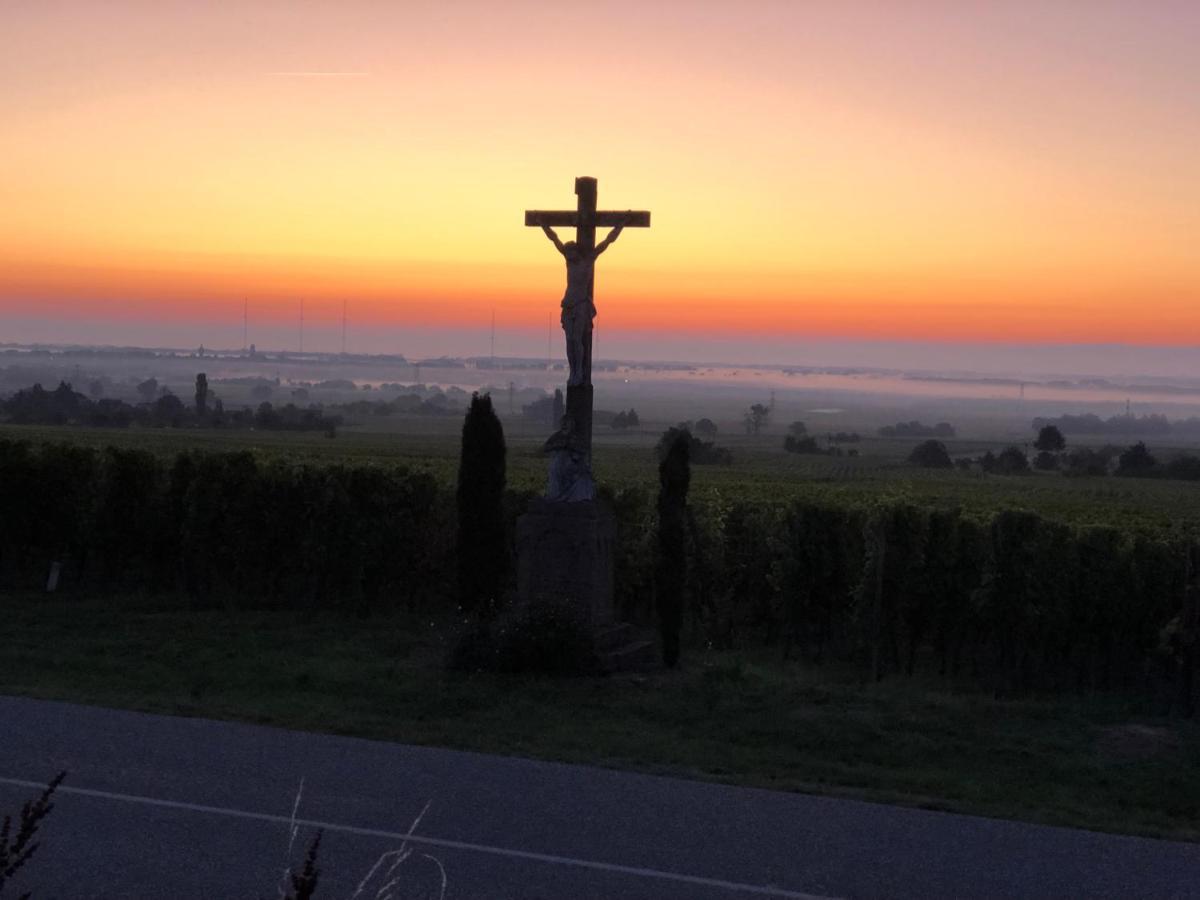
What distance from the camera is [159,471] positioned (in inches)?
822

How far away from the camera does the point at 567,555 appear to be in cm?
1301

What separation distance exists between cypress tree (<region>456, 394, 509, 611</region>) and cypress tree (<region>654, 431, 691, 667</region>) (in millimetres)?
3736

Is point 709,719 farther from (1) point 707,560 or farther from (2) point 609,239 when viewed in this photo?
(1) point 707,560

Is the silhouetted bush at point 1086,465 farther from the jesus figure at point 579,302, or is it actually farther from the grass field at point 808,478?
the jesus figure at point 579,302

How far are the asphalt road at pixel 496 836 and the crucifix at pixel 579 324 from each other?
458 centimetres

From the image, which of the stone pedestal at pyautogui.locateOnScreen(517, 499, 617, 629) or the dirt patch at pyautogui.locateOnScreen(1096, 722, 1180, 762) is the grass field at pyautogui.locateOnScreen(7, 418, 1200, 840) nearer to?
the dirt patch at pyautogui.locateOnScreen(1096, 722, 1180, 762)

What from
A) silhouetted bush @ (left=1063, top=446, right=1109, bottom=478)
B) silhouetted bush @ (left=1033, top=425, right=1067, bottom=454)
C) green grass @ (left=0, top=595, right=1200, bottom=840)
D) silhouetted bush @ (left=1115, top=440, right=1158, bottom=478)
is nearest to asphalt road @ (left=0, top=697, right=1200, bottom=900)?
green grass @ (left=0, top=595, right=1200, bottom=840)

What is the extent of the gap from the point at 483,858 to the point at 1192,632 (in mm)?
9069

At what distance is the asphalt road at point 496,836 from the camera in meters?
6.50

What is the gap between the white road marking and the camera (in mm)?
6504

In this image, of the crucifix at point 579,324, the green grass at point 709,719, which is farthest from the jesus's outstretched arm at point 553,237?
the green grass at point 709,719

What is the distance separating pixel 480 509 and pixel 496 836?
10005mm

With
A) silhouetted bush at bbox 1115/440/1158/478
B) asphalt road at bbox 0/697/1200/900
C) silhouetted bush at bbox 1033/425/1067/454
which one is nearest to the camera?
asphalt road at bbox 0/697/1200/900

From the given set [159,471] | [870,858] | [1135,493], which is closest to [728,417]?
[1135,493]
